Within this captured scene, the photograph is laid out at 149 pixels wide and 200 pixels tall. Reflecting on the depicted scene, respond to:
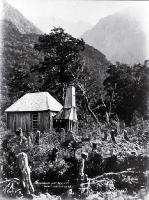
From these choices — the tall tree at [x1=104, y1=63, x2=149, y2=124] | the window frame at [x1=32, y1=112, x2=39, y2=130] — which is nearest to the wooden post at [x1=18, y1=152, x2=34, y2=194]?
the window frame at [x1=32, y1=112, x2=39, y2=130]

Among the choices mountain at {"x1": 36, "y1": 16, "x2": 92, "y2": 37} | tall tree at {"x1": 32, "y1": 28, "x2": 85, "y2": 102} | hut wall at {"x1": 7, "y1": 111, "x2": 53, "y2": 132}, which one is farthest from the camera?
tall tree at {"x1": 32, "y1": 28, "x2": 85, "y2": 102}

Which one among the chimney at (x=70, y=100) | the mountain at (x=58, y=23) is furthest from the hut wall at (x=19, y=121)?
the mountain at (x=58, y=23)

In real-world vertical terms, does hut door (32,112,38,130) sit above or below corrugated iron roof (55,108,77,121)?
below

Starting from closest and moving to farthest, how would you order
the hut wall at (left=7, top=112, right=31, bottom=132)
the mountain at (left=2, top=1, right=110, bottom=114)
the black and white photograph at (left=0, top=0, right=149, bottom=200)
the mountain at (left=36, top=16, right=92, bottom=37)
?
the black and white photograph at (left=0, top=0, right=149, bottom=200) < the mountain at (left=36, top=16, right=92, bottom=37) < the hut wall at (left=7, top=112, right=31, bottom=132) < the mountain at (left=2, top=1, right=110, bottom=114)

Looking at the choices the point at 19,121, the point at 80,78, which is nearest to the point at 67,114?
the point at 19,121

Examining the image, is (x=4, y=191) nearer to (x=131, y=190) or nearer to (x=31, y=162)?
(x=31, y=162)

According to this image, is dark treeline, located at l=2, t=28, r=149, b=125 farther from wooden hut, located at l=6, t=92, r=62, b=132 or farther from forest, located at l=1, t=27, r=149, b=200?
wooden hut, located at l=6, t=92, r=62, b=132

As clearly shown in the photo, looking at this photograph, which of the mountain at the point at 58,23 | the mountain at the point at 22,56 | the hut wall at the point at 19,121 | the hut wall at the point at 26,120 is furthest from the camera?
the mountain at the point at 22,56

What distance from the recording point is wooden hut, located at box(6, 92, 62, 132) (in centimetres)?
1745

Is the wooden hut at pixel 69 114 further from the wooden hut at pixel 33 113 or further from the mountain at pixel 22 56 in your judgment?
the mountain at pixel 22 56

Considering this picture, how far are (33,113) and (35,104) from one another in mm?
581

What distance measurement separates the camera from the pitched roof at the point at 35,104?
58.0 ft

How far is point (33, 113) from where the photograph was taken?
58.2 ft

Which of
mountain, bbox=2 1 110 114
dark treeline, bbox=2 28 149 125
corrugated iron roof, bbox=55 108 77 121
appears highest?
mountain, bbox=2 1 110 114
